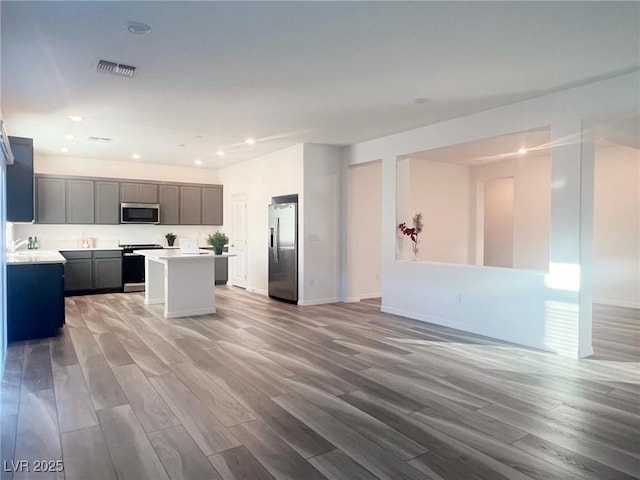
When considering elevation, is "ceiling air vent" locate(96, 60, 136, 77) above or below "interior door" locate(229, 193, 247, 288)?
above

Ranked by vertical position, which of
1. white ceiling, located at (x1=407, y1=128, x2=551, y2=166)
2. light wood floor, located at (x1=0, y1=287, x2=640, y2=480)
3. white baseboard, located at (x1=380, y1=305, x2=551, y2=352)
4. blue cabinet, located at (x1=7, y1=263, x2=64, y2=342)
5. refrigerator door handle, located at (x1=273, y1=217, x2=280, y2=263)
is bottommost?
light wood floor, located at (x1=0, y1=287, x2=640, y2=480)

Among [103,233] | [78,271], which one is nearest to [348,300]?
[78,271]

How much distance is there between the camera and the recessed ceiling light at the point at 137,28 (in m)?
2.79

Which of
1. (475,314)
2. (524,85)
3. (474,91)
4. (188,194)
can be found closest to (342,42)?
(474,91)

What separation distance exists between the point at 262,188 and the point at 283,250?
154 cm

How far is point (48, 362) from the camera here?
3.84 m

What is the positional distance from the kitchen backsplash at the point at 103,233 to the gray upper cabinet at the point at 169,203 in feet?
1.09

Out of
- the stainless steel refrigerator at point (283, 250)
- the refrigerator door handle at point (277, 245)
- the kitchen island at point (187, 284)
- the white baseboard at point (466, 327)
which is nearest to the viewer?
the white baseboard at point (466, 327)

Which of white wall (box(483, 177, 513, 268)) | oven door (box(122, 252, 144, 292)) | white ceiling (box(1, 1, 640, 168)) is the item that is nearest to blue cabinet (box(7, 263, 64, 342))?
white ceiling (box(1, 1, 640, 168))

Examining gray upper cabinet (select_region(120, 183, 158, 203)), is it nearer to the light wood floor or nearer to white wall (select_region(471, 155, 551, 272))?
the light wood floor

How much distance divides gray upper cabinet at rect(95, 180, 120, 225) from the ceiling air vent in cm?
515

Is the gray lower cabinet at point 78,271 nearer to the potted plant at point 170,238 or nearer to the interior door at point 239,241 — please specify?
the potted plant at point 170,238

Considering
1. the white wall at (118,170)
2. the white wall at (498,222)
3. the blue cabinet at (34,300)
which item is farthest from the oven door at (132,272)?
the white wall at (498,222)

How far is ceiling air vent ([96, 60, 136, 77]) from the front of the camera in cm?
346
